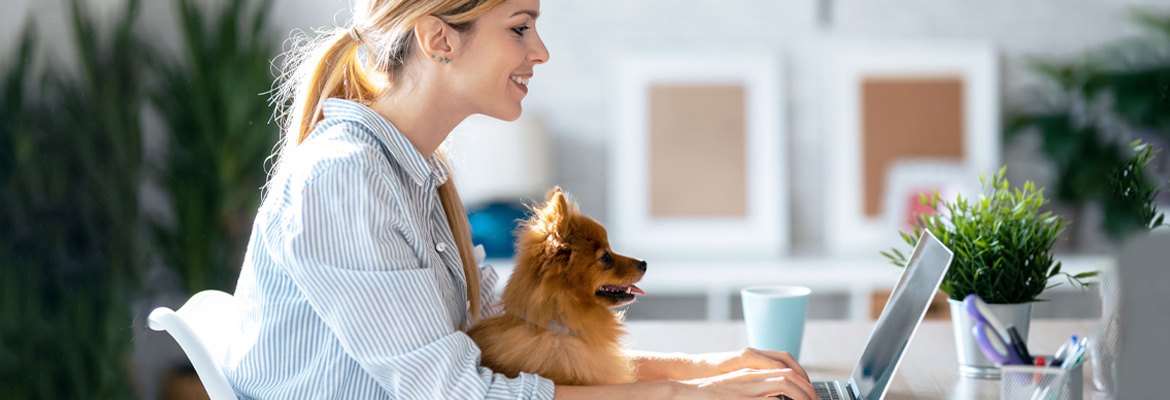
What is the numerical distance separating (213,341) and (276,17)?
250 centimetres

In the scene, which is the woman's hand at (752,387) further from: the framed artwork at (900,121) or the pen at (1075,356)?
the framed artwork at (900,121)

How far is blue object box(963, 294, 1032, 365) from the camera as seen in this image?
1.02m

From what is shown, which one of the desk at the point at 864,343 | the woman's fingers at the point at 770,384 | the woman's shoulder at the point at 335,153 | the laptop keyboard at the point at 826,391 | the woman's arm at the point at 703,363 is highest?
the woman's shoulder at the point at 335,153

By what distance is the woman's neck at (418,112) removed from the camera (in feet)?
3.72

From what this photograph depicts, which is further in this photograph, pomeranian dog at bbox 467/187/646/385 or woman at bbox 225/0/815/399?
pomeranian dog at bbox 467/187/646/385

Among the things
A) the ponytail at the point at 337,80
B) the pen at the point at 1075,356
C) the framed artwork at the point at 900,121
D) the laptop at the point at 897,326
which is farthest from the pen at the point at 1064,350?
the framed artwork at the point at 900,121

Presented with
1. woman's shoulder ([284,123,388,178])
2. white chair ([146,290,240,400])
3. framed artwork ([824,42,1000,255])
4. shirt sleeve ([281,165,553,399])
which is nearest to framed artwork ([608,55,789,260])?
framed artwork ([824,42,1000,255])

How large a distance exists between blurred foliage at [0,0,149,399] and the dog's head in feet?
4.29

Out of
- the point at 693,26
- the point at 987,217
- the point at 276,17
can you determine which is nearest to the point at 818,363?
the point at 987,217

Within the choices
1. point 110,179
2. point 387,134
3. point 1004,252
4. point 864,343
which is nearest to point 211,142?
point 110,179

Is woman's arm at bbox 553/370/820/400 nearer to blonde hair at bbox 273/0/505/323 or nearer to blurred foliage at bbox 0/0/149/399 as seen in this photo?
blonde hair at bbox 273/0/505/323

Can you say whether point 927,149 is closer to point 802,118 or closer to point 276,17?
point 802,118

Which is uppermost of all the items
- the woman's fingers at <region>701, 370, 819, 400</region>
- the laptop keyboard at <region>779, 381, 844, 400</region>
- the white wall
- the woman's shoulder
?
the white wall

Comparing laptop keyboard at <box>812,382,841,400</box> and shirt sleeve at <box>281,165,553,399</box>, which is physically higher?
shirt sleeve at <box>281,165,553,399</box>
